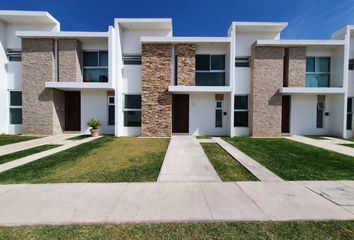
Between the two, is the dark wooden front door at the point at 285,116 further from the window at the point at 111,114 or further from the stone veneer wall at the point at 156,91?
the window at the point at 111,114

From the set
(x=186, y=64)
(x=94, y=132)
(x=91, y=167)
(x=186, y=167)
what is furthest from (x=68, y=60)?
(x=186, y=167)

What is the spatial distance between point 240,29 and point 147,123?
9577 millimetres

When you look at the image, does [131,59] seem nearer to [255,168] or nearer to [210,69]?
[210,69]

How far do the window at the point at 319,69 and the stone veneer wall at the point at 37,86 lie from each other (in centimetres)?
1850

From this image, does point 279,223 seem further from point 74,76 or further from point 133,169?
point 74,76

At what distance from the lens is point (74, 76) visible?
1386 centimetres

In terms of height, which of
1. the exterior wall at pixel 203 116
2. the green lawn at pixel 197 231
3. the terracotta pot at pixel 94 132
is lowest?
the green lawn at pixel 197 231

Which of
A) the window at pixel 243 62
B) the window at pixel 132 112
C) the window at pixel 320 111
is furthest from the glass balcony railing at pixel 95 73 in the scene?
the window at pixel 320 111

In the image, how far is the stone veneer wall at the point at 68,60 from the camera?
13.7 metres

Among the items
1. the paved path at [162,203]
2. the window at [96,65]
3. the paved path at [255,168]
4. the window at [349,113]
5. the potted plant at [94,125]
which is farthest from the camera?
the window at [96,65]

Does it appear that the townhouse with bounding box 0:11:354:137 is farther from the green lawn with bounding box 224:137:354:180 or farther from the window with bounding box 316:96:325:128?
the green lawn with bounding box 224:137:354:180

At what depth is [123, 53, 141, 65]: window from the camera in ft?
47.9

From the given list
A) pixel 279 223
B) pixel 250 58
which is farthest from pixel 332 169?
pixel 250 58

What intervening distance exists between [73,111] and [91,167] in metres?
9.96
